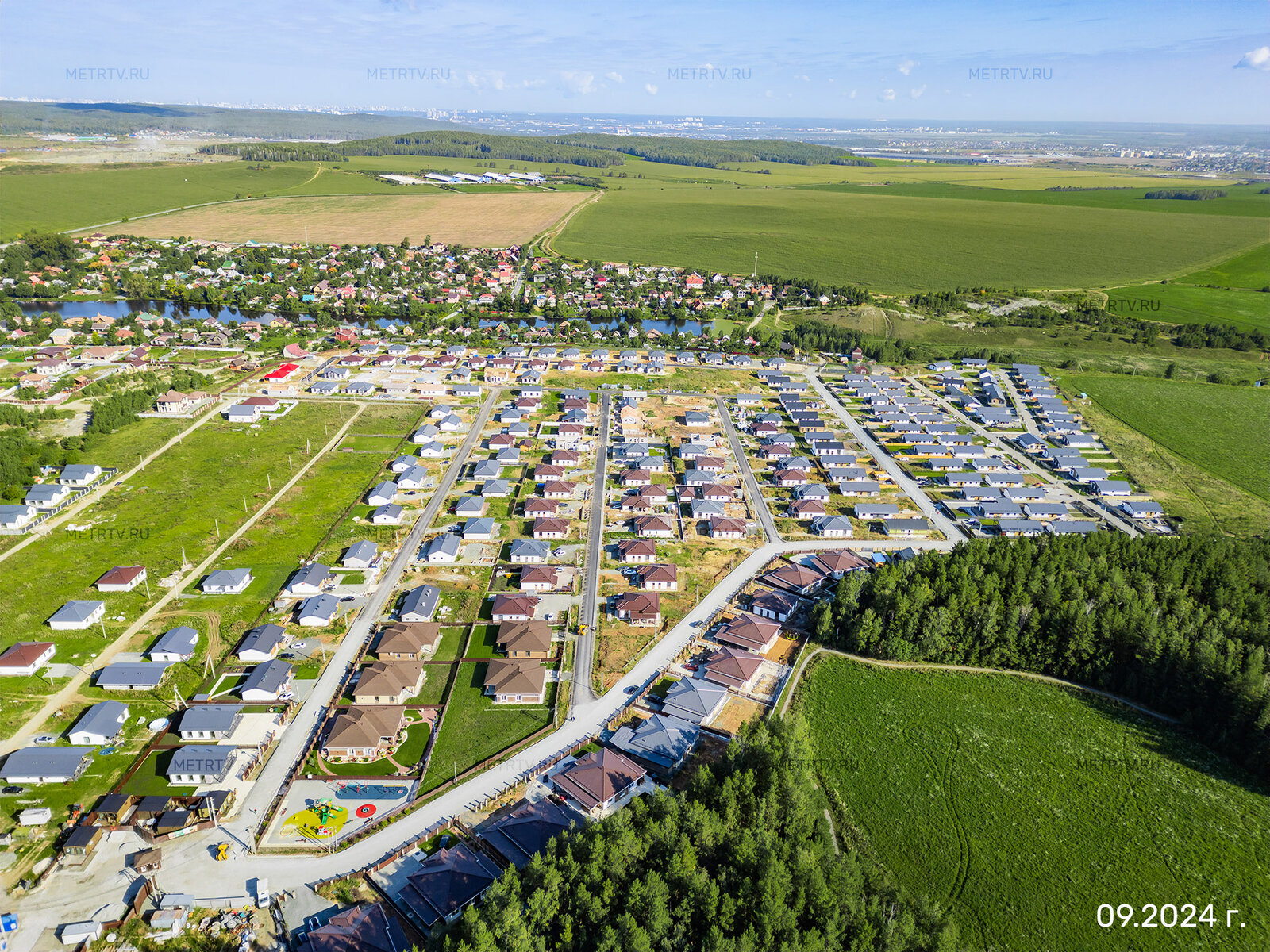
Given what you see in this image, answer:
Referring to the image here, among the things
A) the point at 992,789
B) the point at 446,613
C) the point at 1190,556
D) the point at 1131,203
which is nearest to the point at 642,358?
the point at 446,613

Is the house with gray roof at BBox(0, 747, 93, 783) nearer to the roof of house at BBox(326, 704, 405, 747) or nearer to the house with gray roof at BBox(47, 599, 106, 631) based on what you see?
the roof of house at BBox(326, 704, 405, 747)

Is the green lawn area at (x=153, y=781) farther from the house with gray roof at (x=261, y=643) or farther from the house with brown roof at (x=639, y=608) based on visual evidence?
the house with brown roof at (x=639, y=608)

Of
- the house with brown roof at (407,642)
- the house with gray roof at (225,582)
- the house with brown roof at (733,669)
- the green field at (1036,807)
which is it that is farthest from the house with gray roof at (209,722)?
the green field at (1036,807)

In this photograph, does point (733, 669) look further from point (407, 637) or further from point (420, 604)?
point (420, 604)

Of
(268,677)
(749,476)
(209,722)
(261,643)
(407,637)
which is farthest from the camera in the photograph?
(749,476)

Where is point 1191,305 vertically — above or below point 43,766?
above

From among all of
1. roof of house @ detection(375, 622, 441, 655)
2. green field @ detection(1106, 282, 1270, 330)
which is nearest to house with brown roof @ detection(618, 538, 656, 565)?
roof of house @ detection(375, 622, 441, 655)

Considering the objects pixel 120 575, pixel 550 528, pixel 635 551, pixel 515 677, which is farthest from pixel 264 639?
pixel 635 551
